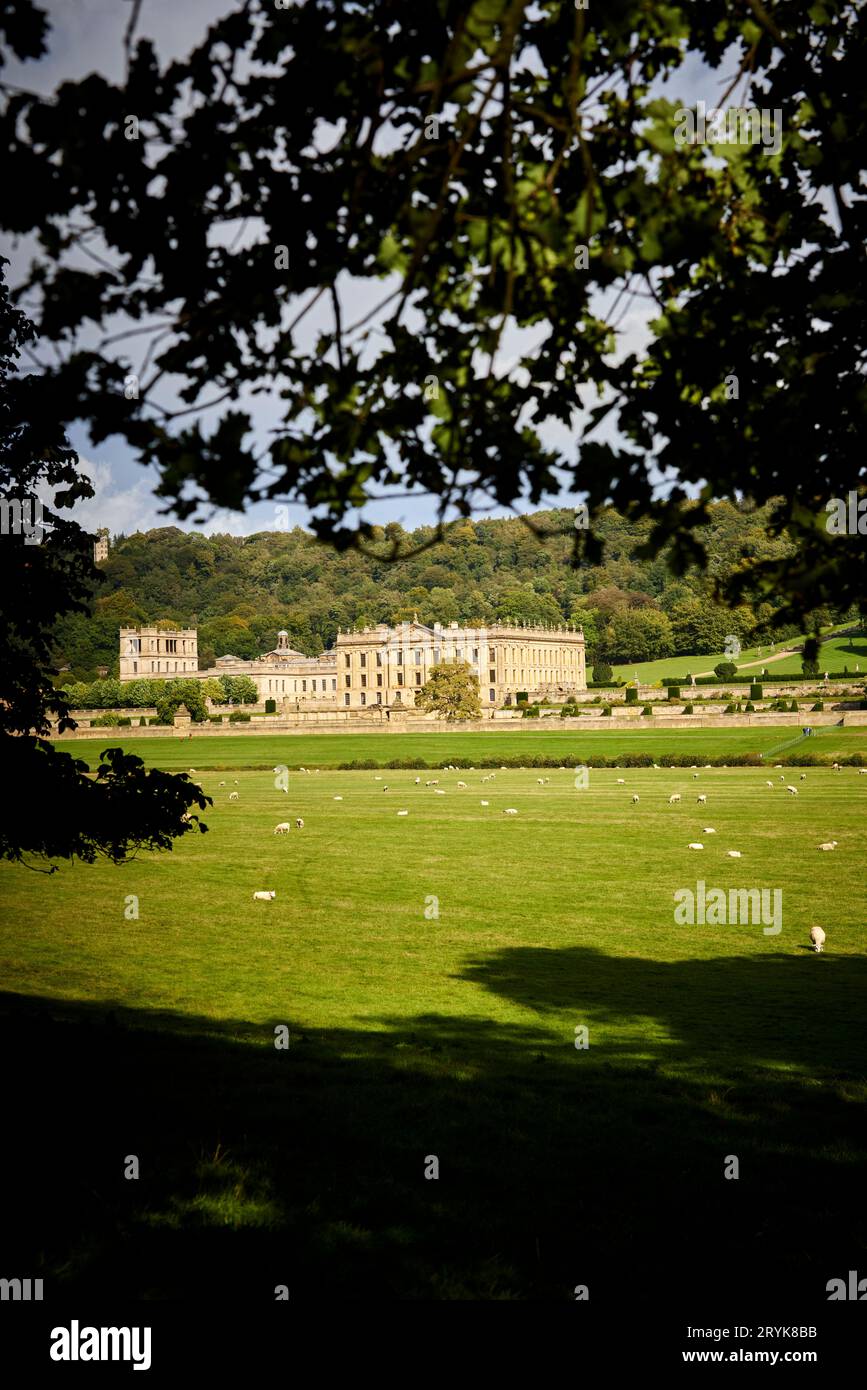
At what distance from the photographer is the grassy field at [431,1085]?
6.00 metres

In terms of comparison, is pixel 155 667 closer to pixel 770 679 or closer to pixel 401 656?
pixel 401 656

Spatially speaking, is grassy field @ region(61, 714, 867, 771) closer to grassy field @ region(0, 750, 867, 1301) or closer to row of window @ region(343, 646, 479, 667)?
grassy field @ region(0, 750, 867, 1301)

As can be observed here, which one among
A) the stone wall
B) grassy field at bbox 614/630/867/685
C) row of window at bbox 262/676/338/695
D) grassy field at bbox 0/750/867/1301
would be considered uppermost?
grassy field at bbox 614/630/867/685

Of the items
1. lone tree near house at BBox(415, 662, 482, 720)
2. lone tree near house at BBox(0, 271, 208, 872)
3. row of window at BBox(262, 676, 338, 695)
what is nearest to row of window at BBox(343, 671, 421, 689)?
row of window at BBox(262, 676, 338, 695)

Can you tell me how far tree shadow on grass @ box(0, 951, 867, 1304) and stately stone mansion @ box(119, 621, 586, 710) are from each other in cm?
12491

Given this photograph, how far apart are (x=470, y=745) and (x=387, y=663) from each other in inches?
3060

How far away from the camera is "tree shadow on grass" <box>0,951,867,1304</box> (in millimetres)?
5789

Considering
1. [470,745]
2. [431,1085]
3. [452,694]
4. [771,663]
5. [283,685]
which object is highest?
[771,663]

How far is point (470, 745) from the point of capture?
76.3 metres

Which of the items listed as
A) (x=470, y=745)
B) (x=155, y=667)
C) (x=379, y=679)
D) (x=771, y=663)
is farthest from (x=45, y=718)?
(x=155, y=667)

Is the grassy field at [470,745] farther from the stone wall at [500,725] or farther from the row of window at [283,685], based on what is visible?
the row of window at [283,685]

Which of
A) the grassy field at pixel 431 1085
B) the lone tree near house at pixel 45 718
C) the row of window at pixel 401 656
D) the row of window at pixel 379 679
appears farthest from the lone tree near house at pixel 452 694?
the lone tree near house at pixel 45 718
